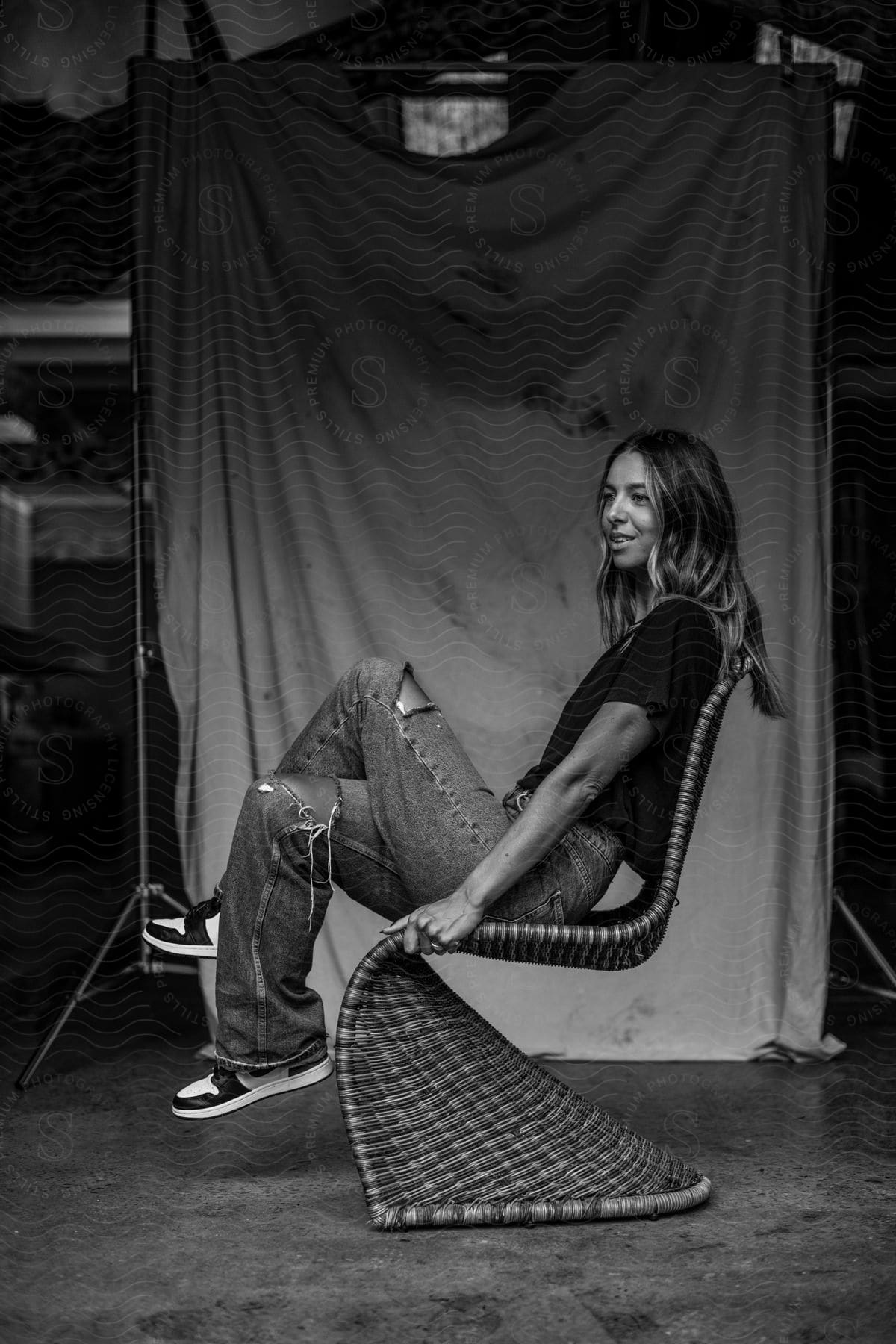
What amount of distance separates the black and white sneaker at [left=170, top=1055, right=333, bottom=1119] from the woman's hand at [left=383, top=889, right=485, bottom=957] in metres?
0.31

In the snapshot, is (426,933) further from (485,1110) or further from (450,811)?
(485,1110)

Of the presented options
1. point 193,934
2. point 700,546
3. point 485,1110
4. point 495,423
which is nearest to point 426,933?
point 485,1110

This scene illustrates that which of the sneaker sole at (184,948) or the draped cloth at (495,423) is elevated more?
the draped cloth at (495,423)

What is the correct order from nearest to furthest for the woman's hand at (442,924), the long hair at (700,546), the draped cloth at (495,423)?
the woman's hand at (442,924) → the long hair at (700,546) → the draped cloth at (495,423)

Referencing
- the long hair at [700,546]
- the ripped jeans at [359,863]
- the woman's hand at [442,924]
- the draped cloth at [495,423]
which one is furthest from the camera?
the draped cloth at [495,423]

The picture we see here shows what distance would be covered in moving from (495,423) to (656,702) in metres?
1.17

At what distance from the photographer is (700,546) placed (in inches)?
83.6

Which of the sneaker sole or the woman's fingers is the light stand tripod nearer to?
the sneaker sole

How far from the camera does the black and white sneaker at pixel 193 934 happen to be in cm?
212

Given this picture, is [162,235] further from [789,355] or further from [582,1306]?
[582,1306]

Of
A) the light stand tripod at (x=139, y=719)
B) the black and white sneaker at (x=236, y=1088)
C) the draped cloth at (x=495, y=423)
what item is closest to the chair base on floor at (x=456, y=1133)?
the black and white sneaker at (x=236, y=1088)

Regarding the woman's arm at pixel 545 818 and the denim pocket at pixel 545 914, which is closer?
the woman's arm at pixel 545 818

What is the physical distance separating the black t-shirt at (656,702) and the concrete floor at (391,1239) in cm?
58

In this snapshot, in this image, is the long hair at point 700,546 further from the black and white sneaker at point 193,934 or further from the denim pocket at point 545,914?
the black and white sneaker at point 193,934
